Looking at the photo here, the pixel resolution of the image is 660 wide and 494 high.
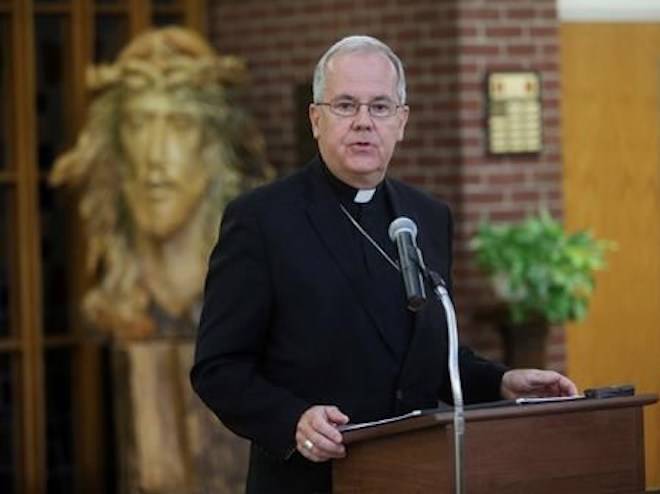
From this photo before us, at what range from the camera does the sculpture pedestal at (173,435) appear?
29.6 feet

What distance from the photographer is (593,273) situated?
32.1ft

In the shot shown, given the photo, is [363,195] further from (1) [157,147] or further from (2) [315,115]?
(1) [157,147]

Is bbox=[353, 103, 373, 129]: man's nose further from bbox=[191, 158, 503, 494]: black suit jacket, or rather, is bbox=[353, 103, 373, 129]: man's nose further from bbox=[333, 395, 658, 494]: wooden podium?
bbox=[333, 395, 658, 494]: wooden podium

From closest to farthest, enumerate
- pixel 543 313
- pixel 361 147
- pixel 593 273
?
1. pixel 361 147
2. pixel 543 313
3. pixel 593 273

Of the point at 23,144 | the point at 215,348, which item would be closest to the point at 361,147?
the point at 215,348

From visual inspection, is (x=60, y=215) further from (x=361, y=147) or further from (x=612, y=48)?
(x=361, y=147)

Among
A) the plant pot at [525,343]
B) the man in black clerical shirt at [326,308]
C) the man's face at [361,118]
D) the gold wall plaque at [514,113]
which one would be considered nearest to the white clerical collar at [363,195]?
the man in black clerical shirt at [326,308]

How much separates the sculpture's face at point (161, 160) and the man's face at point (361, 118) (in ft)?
14.9

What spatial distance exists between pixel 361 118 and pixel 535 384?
0.70m

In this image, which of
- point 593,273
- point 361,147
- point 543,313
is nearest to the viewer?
point 361,147

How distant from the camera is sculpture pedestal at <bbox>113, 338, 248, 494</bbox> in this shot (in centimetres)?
902

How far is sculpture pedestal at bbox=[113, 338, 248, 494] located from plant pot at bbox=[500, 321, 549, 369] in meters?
1.24

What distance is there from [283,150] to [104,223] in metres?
1.12

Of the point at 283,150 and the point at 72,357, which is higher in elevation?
the point at 283,150
